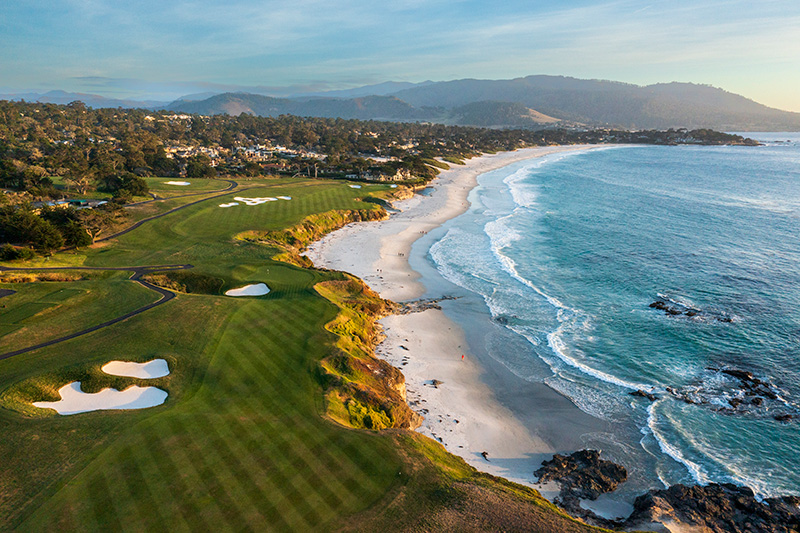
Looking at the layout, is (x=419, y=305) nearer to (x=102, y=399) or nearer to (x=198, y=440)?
(x=198, y=440)

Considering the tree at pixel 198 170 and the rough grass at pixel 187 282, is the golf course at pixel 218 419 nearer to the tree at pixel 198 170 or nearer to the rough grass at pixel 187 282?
the rough grass at pixel 187 282

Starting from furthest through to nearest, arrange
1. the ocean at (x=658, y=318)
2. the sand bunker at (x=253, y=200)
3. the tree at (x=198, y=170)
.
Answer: the tree at (x=198, y=170) → the sand bunker at (x=253, y=200) → the ocean at (x=658, y=318)

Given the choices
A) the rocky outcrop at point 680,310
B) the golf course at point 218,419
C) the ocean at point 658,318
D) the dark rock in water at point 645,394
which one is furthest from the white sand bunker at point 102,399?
the rocky outcrop at point 680,310

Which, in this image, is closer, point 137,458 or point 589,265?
point 137,458

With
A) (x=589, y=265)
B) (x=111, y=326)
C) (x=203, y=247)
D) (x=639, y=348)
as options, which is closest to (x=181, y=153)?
(x=203, y=247)

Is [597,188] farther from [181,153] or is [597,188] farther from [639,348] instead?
[181,153]
